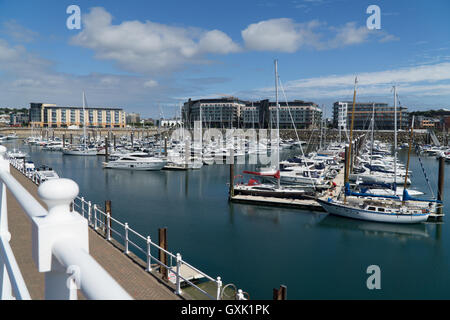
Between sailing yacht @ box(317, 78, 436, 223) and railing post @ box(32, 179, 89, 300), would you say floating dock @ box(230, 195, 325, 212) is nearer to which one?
sailing yacht @ box(317, 78, 436, 223)

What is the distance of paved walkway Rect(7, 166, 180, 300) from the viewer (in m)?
5.99

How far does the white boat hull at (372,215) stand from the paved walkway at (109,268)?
824 inches

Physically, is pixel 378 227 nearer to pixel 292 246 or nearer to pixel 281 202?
pixel 292 246

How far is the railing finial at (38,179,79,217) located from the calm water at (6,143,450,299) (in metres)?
15.1

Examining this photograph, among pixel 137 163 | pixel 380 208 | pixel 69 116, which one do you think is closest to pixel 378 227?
pixel 380 208

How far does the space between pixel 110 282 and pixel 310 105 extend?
161541mm

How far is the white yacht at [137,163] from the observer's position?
55469mm

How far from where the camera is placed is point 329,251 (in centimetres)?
2159

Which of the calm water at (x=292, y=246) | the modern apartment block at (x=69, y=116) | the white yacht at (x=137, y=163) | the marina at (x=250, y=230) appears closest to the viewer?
the calm water at (x=292, y=246)

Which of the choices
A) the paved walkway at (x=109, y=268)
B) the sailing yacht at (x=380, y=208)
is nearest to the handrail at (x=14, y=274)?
the paved walkway at (x=109, y=268)

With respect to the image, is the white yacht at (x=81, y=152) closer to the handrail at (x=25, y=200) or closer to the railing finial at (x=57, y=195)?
the handrail at (x=25, y=200)

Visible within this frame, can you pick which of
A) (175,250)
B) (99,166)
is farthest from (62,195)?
(99,166)

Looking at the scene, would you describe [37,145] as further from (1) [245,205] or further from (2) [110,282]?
(2) [110,282]
